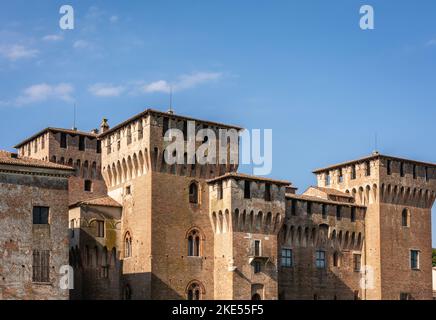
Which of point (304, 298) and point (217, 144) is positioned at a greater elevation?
point (217, 144)

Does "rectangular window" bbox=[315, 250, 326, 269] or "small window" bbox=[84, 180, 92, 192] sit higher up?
"small window" bbox=[84, 180, 92, 192]

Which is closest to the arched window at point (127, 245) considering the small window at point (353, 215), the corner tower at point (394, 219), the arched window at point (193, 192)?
the arched window at point (193, 192)

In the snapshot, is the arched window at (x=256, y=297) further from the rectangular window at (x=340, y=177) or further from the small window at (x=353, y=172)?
the rectangular window at (x=340, y=177)

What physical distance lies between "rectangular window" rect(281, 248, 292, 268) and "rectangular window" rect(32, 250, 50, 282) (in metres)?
18.4

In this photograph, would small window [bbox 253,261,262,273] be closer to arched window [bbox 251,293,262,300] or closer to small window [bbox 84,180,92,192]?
arched window [bbox 251,293,262,300]

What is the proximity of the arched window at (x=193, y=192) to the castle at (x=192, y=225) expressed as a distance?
0.20 feet

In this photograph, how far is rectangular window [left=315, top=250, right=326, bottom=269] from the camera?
54.4 meters

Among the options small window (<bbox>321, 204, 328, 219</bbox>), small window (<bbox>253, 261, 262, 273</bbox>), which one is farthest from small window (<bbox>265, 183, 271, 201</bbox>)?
small window (<bbox>321, 204, 328, 219</bbox>)

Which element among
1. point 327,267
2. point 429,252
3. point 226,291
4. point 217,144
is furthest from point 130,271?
point 429,252

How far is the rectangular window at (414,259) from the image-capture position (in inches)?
2270

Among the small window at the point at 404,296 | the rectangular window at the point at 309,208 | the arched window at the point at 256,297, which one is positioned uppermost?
the rectangular window at the point at 309,208

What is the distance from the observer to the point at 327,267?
54.7 metres
